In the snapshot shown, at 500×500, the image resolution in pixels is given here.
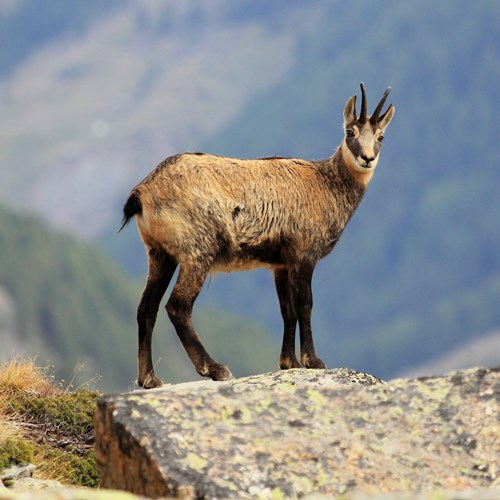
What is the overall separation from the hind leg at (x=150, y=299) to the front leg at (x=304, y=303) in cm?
144

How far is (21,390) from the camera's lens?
13789 millimetres

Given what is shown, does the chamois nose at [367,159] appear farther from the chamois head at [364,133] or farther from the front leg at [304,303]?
the front leg at [304,303]

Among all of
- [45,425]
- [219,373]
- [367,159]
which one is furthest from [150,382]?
[367,159]

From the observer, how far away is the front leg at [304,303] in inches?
586

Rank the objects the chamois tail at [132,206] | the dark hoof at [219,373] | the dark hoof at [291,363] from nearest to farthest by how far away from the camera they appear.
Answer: the dark hoof at [219,373] → the chamois tail at [132,206] → the dark hoof at [291,363]

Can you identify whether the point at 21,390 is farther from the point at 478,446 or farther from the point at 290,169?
the point at 478,446

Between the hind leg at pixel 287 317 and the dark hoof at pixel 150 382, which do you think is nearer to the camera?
the dark hoof at pixel 150 382

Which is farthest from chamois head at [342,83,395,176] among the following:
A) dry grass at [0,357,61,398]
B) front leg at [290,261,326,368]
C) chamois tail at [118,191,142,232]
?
dry grass at [0,357,61,398]

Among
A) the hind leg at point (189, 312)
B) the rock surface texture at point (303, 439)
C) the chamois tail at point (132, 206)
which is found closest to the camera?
the rock surface texture at point (303, 439)

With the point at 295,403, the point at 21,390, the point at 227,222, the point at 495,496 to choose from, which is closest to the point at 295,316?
the point at 227,222

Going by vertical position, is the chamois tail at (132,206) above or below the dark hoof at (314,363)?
above

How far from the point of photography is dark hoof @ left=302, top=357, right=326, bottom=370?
48.5 ft

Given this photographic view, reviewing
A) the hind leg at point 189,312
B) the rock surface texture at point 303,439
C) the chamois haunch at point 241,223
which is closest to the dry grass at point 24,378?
the chamois haunch at point 241,223

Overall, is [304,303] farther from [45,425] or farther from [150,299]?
[45,425]
